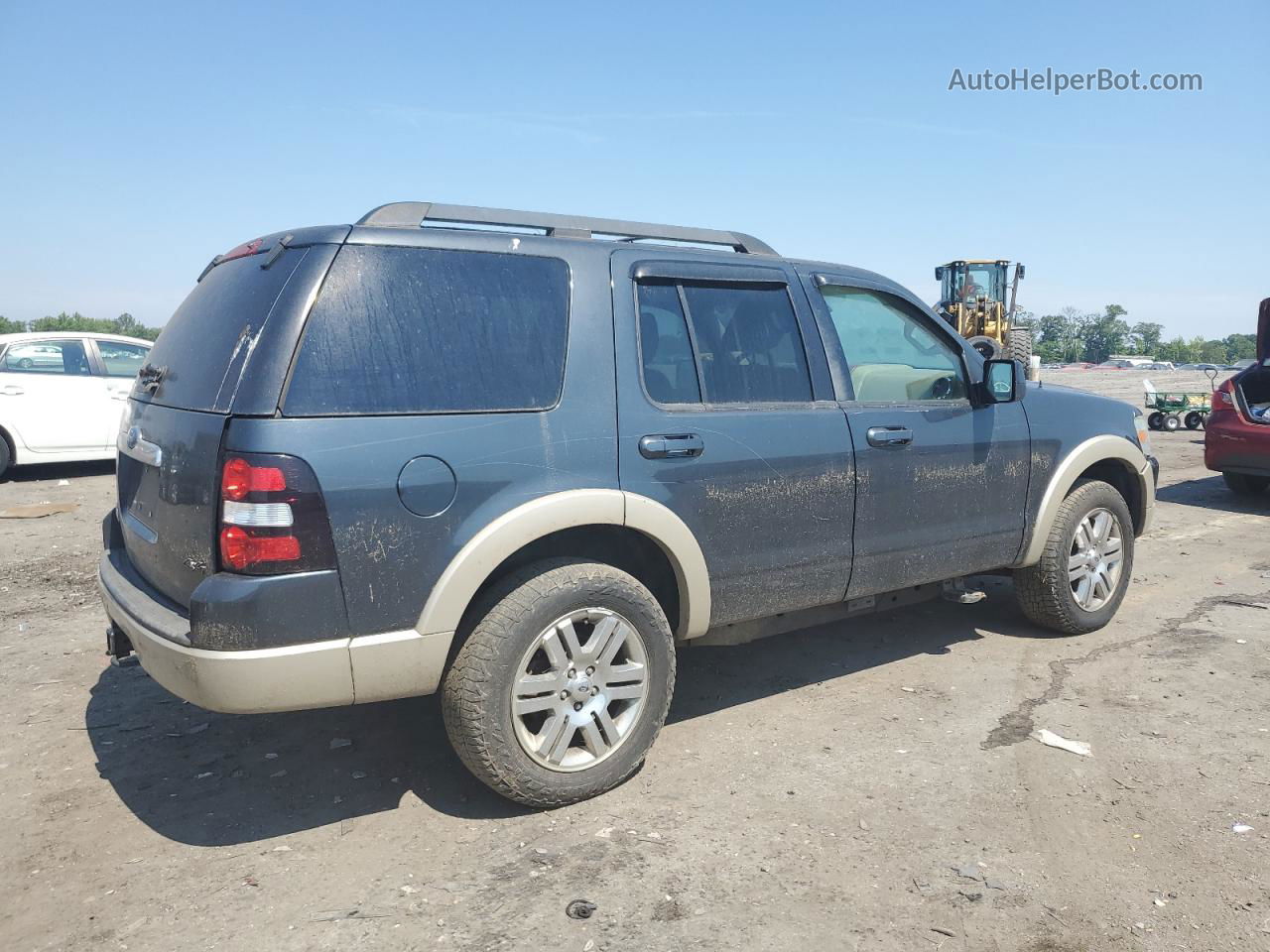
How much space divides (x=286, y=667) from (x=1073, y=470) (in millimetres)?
3975

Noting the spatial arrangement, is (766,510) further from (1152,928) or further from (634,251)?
(1152,928)

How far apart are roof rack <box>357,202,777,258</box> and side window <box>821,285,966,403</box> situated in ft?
1.49

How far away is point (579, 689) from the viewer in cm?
333

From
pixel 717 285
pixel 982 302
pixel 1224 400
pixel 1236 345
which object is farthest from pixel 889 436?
pixel 1236 345

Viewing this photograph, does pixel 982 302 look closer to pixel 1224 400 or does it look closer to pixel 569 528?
pixel 1224 400

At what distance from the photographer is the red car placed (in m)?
9.16

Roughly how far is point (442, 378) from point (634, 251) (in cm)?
100

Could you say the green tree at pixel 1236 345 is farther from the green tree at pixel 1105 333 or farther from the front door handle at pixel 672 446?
the front door handle at pixel 672 446

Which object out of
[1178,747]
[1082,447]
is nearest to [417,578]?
[1178,747]

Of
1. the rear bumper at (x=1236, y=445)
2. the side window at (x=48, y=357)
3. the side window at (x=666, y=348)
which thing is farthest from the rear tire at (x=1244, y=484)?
the side window at (x=48, y=357)

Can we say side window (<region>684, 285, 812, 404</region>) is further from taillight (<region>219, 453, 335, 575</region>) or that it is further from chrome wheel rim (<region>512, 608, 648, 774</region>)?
taillight (<region>219, 453, 335, 575</region>)

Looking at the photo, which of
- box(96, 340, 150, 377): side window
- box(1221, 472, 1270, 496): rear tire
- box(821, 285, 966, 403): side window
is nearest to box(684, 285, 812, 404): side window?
box(821, 285, 966, 403): side window

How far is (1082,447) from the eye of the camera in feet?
16.5

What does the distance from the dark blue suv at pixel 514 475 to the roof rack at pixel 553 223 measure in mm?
16
